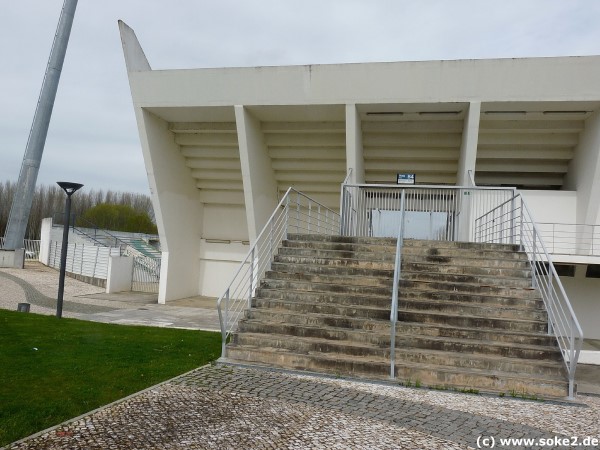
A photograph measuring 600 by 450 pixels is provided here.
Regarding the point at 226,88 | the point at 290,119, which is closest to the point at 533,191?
the point at 290,119

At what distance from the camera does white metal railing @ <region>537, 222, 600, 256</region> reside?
11.7 meters

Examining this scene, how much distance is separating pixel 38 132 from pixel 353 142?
15687 millimetres

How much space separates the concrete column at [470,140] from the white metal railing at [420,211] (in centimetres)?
56

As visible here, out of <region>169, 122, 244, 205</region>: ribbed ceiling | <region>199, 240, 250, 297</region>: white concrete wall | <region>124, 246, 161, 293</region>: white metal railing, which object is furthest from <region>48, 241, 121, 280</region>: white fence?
<region>169, 122, 244, 205</region>: ribbed ceiling

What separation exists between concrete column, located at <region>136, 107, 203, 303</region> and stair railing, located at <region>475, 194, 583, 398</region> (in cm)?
948

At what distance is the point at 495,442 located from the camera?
168 inches

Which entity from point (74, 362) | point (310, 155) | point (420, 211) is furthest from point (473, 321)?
point (310, 155)

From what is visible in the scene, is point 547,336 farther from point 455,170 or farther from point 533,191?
point 455,170

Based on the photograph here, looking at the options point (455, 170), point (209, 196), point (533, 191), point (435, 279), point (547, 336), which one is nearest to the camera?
point (547, 336)

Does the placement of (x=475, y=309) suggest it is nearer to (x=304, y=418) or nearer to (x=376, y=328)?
(x=376, y=328)

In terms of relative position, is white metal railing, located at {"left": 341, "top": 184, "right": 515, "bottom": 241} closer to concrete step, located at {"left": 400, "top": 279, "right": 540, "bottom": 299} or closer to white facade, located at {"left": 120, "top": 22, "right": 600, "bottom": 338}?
white facade, located at {"left": 120, "top": 22, "right": 600, "bottom": 338}

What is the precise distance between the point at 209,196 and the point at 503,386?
13.2 meters

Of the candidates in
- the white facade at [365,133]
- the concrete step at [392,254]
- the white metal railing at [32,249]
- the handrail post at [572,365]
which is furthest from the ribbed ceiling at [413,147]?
the white metal railing at [32,249]

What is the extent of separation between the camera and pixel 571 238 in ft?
40.1
